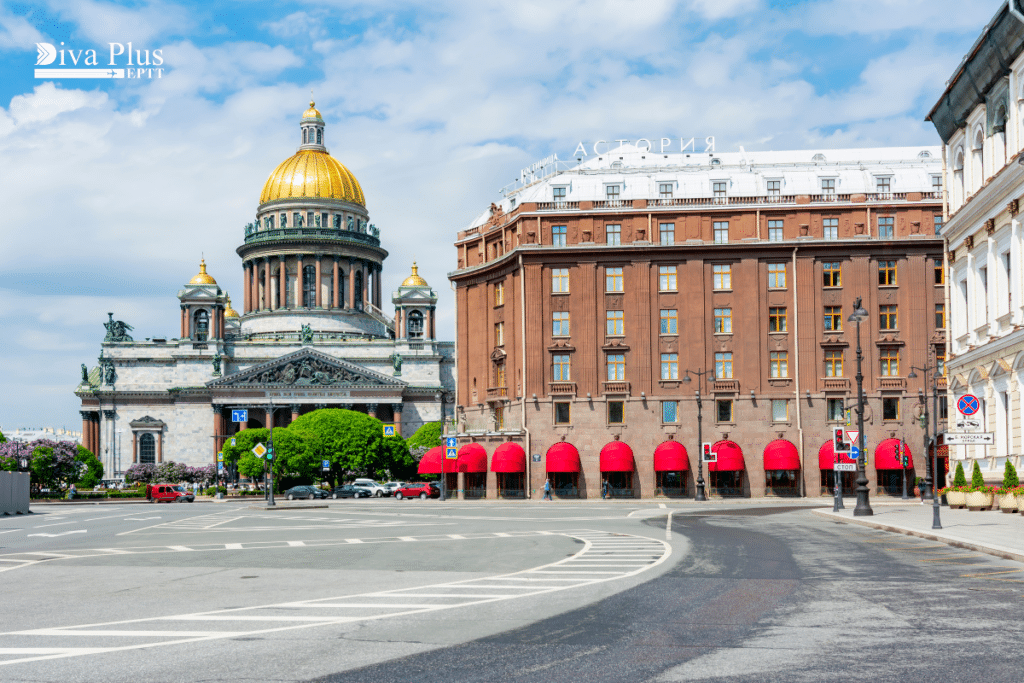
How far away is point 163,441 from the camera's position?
441 feet

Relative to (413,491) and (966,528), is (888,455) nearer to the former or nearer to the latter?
(413,491)

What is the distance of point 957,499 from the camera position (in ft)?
137

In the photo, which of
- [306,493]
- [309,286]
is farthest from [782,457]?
[309,286]

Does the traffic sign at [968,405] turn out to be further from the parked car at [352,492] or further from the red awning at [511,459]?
the parked car at [352,492]

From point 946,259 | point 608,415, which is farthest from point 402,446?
point 946,259

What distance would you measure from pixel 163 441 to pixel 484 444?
2888 inches

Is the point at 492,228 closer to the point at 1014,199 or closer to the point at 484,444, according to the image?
the point at 484,444

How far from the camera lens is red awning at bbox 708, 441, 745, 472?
6681 centimetres

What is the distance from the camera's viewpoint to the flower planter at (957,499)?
41.2m

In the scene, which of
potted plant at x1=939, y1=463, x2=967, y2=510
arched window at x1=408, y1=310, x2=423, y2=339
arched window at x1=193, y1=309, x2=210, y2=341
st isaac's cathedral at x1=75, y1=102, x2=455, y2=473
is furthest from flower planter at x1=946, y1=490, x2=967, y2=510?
arched window at x1=193, y1=309, x2=210, y2=341

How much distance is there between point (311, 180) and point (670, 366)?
3628 inches

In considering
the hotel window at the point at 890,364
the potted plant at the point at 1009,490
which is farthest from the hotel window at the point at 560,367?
the potted plant at the point at 1009,490

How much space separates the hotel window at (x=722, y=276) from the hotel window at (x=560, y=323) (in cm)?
996

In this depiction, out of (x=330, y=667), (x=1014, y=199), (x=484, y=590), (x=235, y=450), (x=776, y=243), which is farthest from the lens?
(x=235, y=450)
